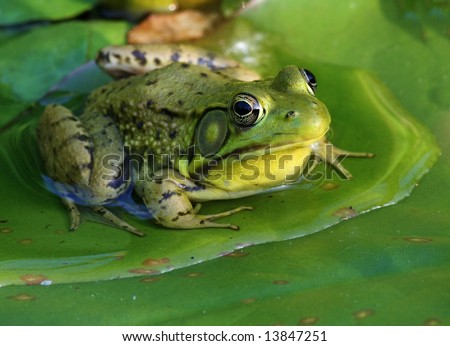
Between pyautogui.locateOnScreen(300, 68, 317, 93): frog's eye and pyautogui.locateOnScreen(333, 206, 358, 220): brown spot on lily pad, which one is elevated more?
pyautogui.locateOnScreen(300, 68, 317, 93): frog's eye

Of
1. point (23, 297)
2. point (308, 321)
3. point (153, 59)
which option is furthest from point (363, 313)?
point (153, 59)

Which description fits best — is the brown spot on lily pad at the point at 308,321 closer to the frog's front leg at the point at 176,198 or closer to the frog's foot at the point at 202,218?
the frog's front leg at the point at 176,198

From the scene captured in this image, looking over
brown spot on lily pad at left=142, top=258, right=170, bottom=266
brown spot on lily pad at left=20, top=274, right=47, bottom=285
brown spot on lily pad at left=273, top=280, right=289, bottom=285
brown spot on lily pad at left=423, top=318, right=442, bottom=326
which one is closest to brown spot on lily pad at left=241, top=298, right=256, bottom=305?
brown spot on lily pad at left=273, top=280, right=289, bottom=285

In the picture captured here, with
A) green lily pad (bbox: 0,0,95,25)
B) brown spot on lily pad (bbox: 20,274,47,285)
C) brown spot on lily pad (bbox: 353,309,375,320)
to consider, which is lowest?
brown spot on lily pad (bbox: 20,274,47,285)

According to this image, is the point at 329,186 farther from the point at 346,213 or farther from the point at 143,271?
the point at 143,271

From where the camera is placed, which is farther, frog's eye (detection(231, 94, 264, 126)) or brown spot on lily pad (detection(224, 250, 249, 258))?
frog's eye (detection(231, 94, 264, 126))

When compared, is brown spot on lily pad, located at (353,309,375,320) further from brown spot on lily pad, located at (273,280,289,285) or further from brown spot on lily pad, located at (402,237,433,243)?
brown spot on lily pad, located at (402,237,433,243)
